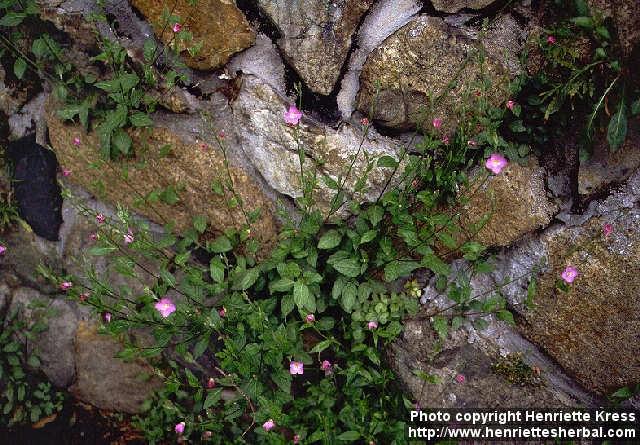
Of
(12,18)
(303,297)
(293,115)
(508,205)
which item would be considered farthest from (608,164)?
(12,18)

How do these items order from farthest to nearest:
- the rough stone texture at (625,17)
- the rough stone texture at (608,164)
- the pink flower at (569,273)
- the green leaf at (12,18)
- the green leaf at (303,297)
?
the green leaf at (303,297), the green leaf at (12,18), the pink flower at (569,273), the rough stone texture at (608,164), the rough stone texture at (625,17)

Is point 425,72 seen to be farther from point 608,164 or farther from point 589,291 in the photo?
point 589,291

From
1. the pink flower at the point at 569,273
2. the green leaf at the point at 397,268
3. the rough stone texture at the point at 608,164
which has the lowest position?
the green leaf at the point at 397,268

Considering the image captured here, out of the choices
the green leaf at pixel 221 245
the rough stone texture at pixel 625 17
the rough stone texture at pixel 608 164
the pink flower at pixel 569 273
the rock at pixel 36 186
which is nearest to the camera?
the rough stone texture at pixel 625 17

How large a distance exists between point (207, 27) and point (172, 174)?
1.96 feet

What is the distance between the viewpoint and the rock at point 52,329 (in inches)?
94.3

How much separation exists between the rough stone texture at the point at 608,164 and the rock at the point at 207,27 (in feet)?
3.84

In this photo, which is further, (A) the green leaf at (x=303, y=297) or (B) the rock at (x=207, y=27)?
(A) the green leaf at (x=303, y=297)

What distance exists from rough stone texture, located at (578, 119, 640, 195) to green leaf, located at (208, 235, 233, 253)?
130cm

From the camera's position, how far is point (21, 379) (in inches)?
96.9

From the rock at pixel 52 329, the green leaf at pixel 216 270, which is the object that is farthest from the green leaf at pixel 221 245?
the rock at pixel 52 329

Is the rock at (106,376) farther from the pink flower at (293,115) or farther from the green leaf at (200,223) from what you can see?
the pink flower at (293,115)

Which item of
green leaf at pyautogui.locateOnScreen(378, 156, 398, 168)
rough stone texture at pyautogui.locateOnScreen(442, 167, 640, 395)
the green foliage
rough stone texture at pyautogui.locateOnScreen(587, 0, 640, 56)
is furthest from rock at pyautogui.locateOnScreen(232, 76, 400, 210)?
the green foliage

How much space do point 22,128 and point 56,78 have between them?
364mm
